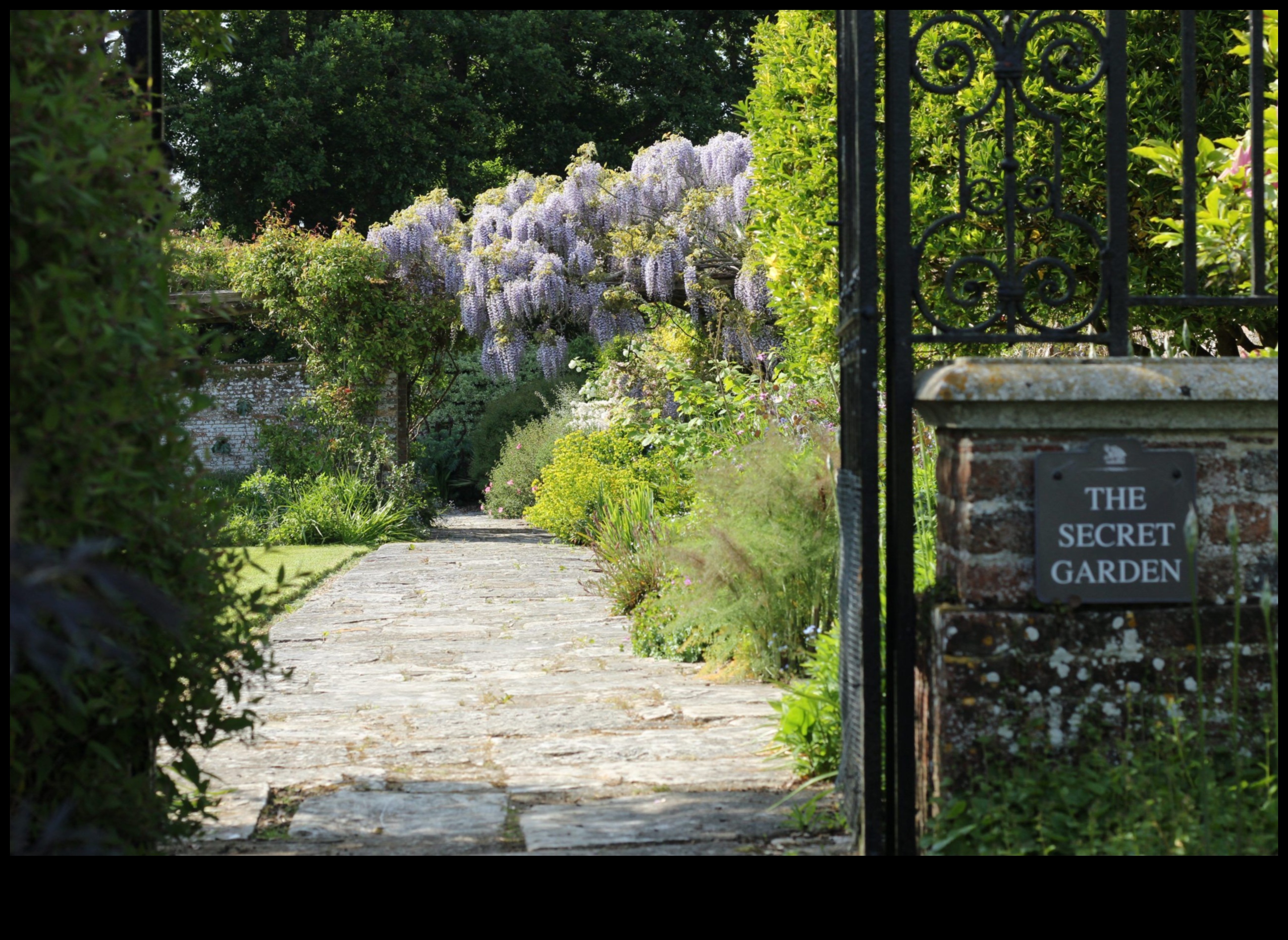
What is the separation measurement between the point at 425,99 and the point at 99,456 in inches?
854

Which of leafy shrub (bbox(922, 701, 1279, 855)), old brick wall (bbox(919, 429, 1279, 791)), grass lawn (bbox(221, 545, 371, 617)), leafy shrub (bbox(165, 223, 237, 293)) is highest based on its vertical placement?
leafy shrub (bbox(165, 223, 237, 293))

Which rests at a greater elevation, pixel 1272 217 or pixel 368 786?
pixel 1272 217

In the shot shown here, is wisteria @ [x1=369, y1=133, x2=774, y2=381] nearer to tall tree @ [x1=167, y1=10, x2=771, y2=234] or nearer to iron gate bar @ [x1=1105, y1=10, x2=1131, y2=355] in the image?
tall tree @ [x1=167, y1=10, x2=771, y2=234]

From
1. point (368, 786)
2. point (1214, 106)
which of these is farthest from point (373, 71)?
point (368, 786)

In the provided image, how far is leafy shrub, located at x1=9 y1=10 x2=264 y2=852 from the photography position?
190 cm

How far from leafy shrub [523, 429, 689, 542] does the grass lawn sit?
1897mm

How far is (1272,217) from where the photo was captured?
307cm

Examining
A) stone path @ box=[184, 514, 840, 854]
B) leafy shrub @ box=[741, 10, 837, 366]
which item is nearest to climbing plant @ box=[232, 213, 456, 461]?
stone path @ box=[184, 514, 840, 854]

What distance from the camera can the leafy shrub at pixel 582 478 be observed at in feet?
34.6

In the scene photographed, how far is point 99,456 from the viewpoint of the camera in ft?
6.82

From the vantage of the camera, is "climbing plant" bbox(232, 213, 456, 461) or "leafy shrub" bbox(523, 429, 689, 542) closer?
"leafy shrub" bbox(523, 429, 689, 542)

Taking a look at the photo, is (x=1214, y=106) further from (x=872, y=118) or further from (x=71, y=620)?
(x=71, y=620)

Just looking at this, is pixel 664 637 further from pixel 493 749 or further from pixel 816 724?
pixel 816 724

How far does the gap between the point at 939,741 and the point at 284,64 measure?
71.6ft
